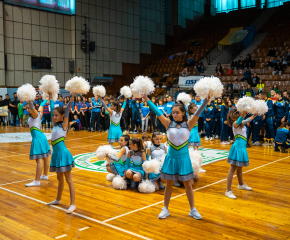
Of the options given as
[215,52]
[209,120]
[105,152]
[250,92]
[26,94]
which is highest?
[215,52]

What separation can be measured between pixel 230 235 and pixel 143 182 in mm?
1651

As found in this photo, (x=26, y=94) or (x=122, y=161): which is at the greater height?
(x=26, y=94)

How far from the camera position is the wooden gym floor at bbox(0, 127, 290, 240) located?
2.90 meters

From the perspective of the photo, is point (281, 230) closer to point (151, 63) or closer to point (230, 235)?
point (230, 235)

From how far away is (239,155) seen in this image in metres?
4.07

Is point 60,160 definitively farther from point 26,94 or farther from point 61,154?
point 26,94

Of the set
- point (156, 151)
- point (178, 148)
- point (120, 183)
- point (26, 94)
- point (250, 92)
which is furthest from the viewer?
point (250, 92)

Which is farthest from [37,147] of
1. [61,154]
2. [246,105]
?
[246,105]

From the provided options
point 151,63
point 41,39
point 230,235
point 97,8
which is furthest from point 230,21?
point 230,235

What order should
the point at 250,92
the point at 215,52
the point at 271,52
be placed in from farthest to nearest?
the point at 215,52 < the point at 271,52 < the point at 250,92

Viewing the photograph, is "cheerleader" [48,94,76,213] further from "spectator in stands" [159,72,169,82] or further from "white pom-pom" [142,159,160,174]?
"spectator in stands" [159,72,169,82]

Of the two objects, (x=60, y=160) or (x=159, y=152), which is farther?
(x=159, y=152)

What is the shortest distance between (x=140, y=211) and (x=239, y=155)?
5.19ft

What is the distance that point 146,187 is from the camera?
4.20 m
